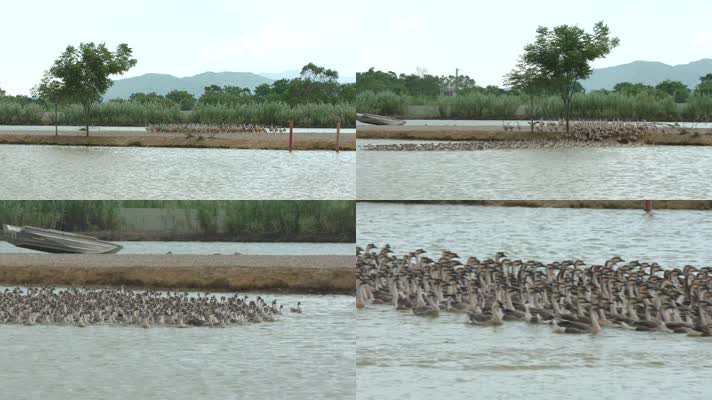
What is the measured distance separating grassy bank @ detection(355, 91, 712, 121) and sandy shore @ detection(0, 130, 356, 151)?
10.5ft

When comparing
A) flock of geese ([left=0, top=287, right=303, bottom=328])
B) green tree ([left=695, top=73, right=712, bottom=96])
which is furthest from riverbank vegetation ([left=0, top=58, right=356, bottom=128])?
flock of geese ([left=0, top=287, right=303, bottom=328])

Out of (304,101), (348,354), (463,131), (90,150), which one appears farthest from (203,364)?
(463,131)

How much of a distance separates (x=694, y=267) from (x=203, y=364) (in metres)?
6.40

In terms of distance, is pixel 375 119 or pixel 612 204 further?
pixel 612 204

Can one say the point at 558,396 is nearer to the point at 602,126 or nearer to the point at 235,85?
the point at 602,126

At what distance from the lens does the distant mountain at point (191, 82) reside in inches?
404

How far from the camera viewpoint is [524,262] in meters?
15.7

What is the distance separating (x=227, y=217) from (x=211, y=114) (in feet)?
24.0

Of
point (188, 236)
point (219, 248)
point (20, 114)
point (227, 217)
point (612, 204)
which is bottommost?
point (219, 248)

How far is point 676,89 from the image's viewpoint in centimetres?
992

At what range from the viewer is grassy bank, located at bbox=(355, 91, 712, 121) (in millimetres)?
9609

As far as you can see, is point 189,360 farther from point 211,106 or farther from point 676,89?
point 676,89

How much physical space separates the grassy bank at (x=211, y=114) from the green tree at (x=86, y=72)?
0.27 m

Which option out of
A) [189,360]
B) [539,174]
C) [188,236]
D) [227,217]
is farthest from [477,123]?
[227,217]
